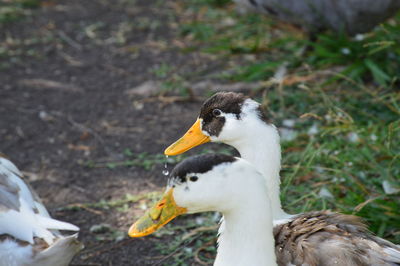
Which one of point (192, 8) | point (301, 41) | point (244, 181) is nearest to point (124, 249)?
point (244, 181)

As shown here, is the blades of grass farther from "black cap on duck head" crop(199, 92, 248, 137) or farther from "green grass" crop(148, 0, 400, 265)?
"black cap on duck head" crop(199, 92, 248, 137)

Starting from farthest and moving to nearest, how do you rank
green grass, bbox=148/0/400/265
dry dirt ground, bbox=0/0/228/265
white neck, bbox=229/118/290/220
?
dry dirt ground, bbox=0/0/228/265, green grass, bbox=148/0/400/265, white neck, bbox=229/118/290/220

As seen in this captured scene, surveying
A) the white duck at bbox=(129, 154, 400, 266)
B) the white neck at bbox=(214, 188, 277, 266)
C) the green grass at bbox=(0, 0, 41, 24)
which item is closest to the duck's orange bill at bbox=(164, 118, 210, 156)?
the white duck at bbox=(129, 154, 400, 266)

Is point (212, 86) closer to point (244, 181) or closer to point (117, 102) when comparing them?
point (117, 102)

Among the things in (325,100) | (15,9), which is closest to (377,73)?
(325,100)

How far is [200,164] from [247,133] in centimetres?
83

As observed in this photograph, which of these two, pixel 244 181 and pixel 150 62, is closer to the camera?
pixel 244 181

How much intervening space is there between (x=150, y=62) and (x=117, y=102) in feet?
2.67

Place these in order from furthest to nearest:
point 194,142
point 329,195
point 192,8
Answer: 1. point 192,8
2. point 329,195
3. point 194,142

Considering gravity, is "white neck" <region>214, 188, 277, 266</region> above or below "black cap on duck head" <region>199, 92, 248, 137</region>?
below

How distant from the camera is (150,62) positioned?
19.7ft

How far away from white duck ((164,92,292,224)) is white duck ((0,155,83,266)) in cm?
68

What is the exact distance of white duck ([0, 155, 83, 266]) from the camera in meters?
2.74

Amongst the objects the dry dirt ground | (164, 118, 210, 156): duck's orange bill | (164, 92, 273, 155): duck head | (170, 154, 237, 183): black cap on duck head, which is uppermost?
(170, 154, 237, 183): black cap on duck head
